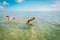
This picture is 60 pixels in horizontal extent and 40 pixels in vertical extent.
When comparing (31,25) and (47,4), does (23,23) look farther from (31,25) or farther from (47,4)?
(47,4)

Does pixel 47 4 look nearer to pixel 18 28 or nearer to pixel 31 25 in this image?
pixel 31 25

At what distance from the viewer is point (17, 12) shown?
172cm

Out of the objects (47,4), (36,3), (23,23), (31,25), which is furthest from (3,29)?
(47,4)

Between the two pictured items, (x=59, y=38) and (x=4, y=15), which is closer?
(x=59, y=38)

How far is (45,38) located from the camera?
163cm

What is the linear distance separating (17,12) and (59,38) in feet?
2.26

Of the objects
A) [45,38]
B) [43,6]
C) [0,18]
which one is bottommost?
[45,38]

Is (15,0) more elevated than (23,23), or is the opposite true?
(15,0)

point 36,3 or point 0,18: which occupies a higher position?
point 36,3

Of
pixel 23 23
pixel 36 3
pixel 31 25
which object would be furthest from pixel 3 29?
pixel 36 3

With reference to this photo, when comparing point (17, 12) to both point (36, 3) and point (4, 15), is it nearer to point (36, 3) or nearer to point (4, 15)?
point (4, 15)

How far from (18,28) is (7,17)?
0.23 m

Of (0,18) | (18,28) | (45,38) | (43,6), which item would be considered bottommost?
(45,38)

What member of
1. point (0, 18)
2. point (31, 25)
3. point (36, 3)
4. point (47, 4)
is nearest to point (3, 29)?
point (0, 18)
